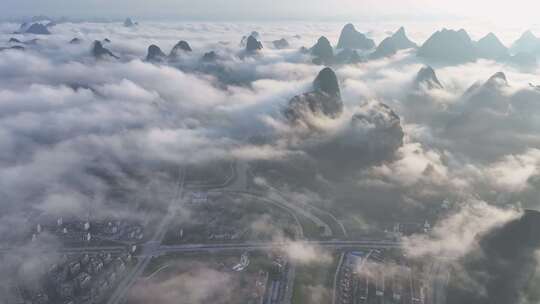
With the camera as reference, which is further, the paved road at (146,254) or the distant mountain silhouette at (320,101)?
the distant mountain silhouette at (320,101)

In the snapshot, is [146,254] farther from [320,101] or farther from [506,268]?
[320,101]

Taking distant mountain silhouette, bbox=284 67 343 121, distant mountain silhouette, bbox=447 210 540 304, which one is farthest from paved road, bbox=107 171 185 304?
distant mountain silhouette, bbox=447 210 540 304

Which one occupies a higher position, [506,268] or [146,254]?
[506,268]

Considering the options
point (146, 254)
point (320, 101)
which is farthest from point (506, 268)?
point (320, 101)

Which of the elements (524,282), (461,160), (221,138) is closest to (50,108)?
(221,138)

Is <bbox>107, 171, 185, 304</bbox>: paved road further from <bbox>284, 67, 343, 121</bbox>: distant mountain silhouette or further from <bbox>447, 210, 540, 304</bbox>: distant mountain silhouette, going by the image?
<bbox>447, 210, 540, 304</bbox>: distant mountain silhouette

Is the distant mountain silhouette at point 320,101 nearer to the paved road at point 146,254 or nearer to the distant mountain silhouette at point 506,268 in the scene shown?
the paved road at point 146,254

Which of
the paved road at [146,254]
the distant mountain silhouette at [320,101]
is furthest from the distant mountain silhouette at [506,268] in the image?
the distant mountain silhouette at [320,101]

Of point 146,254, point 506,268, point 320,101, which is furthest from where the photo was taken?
point 320,101

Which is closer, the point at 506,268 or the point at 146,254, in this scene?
the point at 506,268

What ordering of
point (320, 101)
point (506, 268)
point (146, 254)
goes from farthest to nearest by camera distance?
point (320, 101) < point (146, 254) < point (506, 268)

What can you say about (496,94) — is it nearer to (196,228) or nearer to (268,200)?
(268,200)
